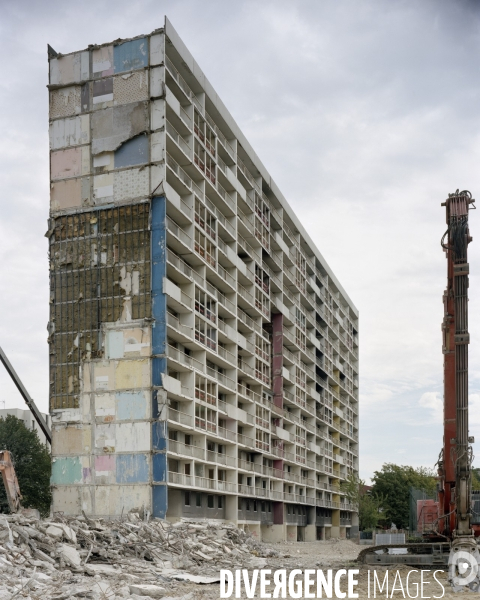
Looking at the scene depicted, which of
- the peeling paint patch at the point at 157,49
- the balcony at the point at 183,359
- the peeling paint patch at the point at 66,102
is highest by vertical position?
the peeling paint patch at the point at 157,49

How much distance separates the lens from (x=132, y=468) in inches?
1860

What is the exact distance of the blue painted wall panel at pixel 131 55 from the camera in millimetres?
50938

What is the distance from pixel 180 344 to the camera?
172 ft

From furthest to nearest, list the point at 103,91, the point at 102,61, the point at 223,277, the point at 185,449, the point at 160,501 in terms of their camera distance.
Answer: the point at 223,277 → the point at 102,61 → the point at 103,91 → the point at 185,449 → the point at 160,501

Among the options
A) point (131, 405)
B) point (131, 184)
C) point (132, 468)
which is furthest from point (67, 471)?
point (131, 184)

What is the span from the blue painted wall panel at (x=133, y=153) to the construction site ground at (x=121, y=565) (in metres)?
22.3

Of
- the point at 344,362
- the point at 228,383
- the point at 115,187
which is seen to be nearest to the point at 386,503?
the point at 344,362

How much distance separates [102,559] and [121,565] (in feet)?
2.37

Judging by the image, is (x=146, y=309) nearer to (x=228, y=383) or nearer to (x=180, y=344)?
(x=180, y=344)

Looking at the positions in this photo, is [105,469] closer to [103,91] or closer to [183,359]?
[183,359]

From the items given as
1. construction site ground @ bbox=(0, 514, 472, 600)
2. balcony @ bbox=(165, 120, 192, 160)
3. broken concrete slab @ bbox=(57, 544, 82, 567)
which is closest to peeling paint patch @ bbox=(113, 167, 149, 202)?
balcony @ bbox=(165, 120, 192, 160)

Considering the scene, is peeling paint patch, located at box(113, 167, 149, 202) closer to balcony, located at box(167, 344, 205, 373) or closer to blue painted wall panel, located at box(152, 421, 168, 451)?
balcony, located at box(167, 344, 205, 373)

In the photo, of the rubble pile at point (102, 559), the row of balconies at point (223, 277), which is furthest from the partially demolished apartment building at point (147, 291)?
the rubble pile at point (102, 559)

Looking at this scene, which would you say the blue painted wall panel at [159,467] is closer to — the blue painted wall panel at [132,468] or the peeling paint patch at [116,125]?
the blue painted wall panel at [132,468]
